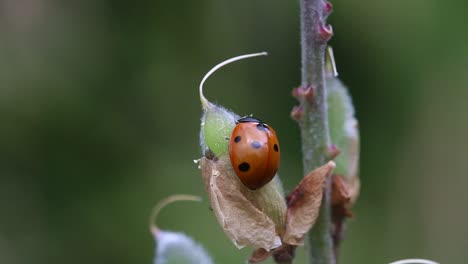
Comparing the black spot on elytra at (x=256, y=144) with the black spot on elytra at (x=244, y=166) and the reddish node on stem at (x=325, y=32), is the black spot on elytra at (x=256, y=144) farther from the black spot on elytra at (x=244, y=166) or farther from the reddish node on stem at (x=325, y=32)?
the reddish node on stem at (x=325, y=32)

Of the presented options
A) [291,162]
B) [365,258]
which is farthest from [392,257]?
[291,162]

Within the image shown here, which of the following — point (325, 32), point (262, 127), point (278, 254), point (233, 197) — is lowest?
point (278, 254)

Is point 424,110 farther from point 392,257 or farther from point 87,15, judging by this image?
point 87,15

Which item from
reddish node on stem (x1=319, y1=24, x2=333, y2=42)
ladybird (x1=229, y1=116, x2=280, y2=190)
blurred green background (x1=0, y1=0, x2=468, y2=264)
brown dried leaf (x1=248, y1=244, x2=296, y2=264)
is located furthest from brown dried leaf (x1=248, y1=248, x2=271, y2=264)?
blurred green background (x1=0, y1=0, x2=468, y2=264)

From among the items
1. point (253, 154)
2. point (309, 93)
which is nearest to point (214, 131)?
point (253, 154)

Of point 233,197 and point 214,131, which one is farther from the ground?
point 214,131

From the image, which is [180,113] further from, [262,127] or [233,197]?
[233,197]
